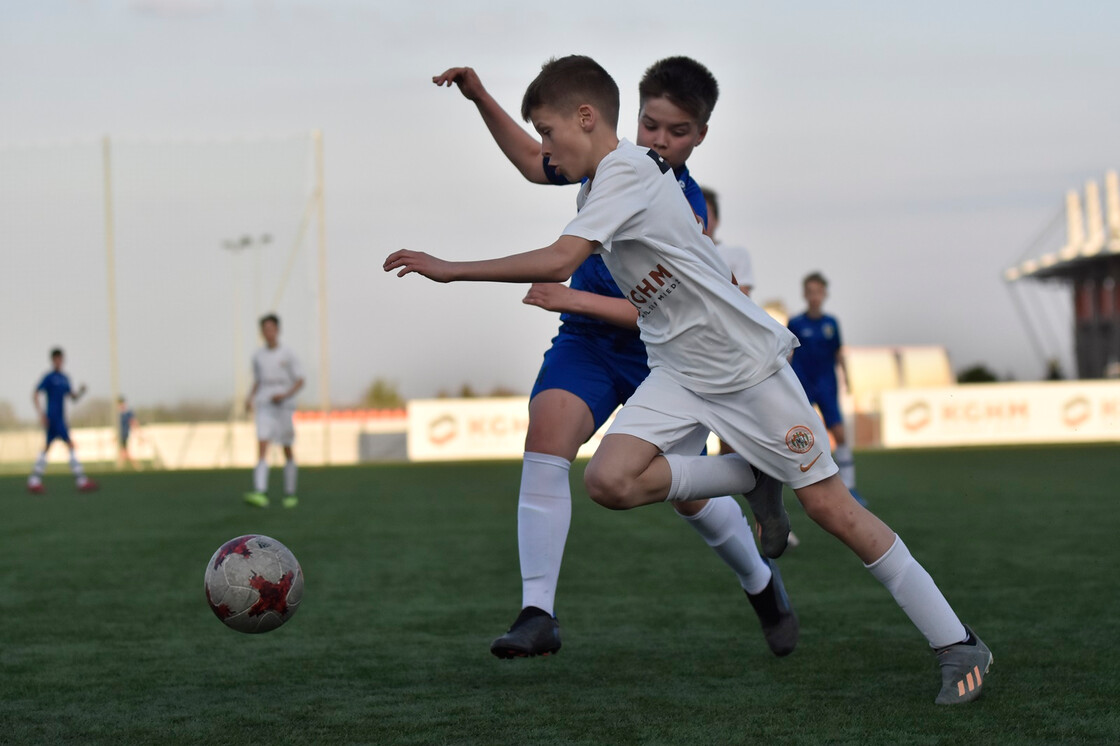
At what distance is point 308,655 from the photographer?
4367 millimetres

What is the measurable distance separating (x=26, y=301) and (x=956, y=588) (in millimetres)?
19918

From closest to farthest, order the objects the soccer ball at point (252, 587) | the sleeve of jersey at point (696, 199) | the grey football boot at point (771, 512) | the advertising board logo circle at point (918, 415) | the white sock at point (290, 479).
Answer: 1. the grey football boot at point (771, 512)
2. the soccer ball at point (252, 587)
3. the sleeve of jersey at point (696, 199)
4. the white sock at point (290, 479)
5. the advertising board logo circle at point (918, 415)

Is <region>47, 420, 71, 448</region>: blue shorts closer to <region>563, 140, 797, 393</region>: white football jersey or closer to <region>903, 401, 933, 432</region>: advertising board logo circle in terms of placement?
<region>563, 140, 797, 393</region>: white football jersey

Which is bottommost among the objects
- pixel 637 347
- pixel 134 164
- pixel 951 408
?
pixel 951 408

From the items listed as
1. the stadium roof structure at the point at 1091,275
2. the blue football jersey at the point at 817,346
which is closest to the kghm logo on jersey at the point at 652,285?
the blue football jersey at the point at 817,346

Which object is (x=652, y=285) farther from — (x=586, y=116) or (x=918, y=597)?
(x=918, y=597)

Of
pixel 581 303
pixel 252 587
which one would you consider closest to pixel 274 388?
pixel 252 587

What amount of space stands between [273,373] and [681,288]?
404 inches

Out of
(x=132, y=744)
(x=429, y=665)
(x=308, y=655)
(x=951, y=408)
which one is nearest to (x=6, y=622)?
(x=308, y=655)

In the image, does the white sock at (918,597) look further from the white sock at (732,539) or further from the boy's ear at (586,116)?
Answer: the boy's ear at (586,116)

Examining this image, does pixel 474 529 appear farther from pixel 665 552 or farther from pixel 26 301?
pixel 26 301

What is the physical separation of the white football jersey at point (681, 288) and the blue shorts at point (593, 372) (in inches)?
22.2

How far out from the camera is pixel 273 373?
13.2 meters

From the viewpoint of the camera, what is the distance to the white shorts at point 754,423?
3.43 metres
